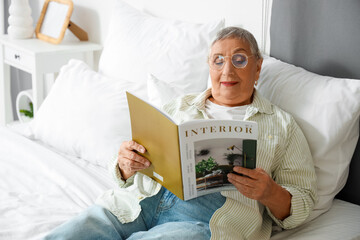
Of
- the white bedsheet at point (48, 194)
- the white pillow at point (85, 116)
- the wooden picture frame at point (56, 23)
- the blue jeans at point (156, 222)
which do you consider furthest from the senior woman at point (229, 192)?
the wooden picture frame at point (56, 23)

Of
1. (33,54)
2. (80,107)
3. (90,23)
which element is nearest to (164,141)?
(80,107)

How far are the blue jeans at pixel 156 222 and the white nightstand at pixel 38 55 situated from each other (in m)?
1.36

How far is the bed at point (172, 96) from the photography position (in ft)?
4.76

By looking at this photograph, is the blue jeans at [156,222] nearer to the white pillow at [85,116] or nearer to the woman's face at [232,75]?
the woman's face at [232,75]

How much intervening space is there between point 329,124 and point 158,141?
56 cm

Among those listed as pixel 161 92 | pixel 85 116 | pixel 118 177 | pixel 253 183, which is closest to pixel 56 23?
pixel 85 116

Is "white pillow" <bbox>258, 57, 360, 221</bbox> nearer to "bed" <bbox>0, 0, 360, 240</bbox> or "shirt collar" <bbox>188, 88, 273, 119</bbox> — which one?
"bed" <bbox>0, 0, 360, 240</bbox>

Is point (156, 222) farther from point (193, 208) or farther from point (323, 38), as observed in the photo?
point (323, 38)

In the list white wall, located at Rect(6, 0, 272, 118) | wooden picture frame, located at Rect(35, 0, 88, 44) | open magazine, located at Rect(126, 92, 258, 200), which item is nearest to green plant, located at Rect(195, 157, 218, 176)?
open magazine, located at Rect(126, 92, 258, 200)

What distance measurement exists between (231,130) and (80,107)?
3.25ft

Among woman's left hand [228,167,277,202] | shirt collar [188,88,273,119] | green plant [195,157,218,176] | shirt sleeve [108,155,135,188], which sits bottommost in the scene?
shirt sleeve [108,155,135,188]

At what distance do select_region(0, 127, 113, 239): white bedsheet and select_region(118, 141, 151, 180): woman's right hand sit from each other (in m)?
0.30

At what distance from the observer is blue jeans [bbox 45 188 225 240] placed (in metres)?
1.24

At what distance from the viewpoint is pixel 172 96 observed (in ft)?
5.70
